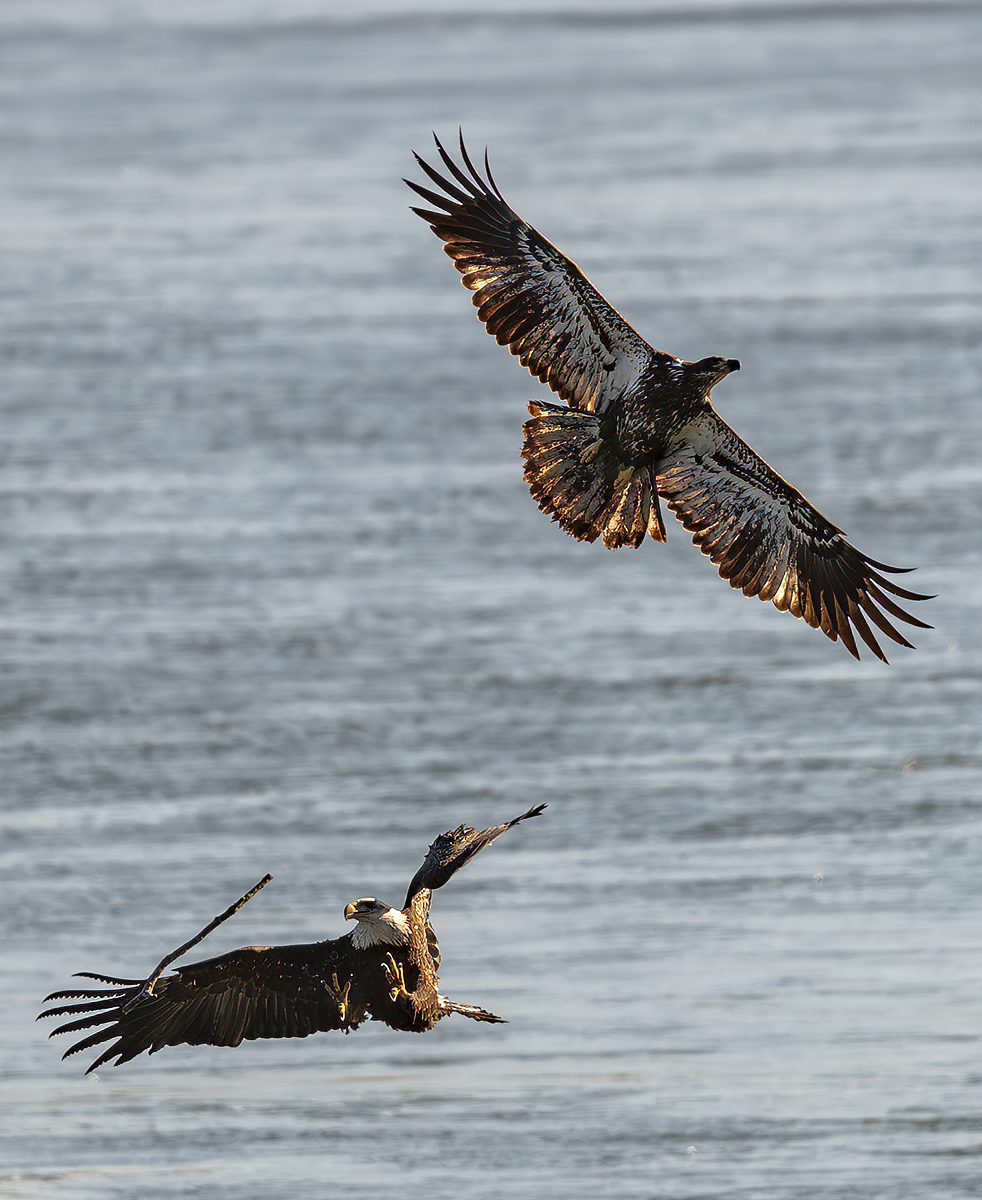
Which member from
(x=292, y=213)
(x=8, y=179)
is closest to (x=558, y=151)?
(x=292, y=213)

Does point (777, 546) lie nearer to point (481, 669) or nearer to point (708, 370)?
point (708, 370)

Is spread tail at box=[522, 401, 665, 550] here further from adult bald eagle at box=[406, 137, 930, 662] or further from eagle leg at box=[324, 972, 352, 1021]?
eagle leg at box=[324, 972, 352, 1021]

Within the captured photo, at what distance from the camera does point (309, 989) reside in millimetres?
6188

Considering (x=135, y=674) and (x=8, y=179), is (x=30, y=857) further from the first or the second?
(x=8, y=179)

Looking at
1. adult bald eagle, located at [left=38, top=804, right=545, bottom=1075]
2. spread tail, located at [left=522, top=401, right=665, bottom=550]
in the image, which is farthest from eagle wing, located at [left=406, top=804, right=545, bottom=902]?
spread tail, located at [left=522, top=401, right=665, bottom=550]

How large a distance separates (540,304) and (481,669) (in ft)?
12.6

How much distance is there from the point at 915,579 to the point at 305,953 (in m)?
6.35

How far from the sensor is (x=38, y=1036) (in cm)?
818

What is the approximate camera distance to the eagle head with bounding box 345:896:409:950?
20.0 feet

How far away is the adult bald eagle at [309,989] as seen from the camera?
610cm

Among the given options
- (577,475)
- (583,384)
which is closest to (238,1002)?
(577,475)

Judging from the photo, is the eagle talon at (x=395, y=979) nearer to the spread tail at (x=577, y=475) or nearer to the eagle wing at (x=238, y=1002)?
the eagle wing at (x=238, y=1002)

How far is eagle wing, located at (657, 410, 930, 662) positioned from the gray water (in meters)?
1.35

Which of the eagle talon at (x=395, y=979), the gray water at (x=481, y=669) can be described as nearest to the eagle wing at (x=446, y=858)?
the eagle talon at (x=395, y=979)
